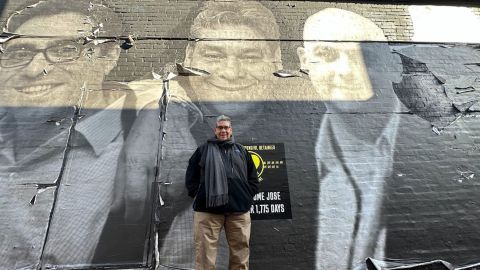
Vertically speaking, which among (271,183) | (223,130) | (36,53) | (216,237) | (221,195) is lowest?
(216,237)

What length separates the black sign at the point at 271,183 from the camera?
4.49 metres

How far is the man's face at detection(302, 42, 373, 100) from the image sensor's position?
5383 millimetres

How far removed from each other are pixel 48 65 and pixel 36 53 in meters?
0.29

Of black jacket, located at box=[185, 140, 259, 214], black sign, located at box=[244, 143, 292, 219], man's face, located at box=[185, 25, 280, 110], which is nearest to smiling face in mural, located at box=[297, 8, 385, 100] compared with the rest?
man's face, located at box=[185, 25, 280, 110]

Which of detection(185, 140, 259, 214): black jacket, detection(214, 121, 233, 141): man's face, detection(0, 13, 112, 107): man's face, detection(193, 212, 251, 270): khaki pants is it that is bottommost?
detection(193, 212, 251, 270): khaki pants

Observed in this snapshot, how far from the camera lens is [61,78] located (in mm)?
5145

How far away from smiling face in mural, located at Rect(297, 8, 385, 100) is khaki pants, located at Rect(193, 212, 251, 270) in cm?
267

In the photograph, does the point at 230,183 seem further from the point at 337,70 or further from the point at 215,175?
the point at 337,70

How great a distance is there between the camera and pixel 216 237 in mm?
3463

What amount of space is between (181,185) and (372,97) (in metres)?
3.16

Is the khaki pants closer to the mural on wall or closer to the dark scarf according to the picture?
the dark scarf

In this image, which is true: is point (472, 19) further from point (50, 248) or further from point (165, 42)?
point (50, 248)

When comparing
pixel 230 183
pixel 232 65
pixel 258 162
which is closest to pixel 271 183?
pixel 258 162

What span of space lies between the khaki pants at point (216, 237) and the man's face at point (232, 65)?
213 cm
